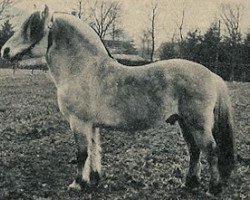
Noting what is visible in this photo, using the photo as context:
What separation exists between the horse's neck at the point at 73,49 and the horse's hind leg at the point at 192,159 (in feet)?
5.55

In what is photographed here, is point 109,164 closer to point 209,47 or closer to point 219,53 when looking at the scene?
point 209,47

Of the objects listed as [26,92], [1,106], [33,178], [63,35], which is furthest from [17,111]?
[63,35]

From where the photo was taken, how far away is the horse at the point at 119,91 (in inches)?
248

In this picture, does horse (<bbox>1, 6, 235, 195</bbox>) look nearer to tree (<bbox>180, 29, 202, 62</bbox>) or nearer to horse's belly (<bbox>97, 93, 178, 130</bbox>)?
horse's belly (<bbox>97, 93, 178, 130</bbox>)

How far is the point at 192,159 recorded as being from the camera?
6.94 meters

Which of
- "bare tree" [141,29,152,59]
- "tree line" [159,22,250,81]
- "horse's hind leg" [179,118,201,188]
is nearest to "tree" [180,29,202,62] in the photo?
"tree line" [159,22,250,81]

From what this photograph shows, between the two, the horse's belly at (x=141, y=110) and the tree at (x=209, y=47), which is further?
the tree at (x=209, y=47)

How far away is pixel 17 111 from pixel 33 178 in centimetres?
830

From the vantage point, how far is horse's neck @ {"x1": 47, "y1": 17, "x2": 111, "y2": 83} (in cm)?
657

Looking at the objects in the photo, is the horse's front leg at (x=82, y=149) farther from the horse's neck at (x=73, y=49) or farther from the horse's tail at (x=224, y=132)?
the horse's tail at (x=224, y=132)

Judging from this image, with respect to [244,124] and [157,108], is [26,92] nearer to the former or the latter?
[244,124]

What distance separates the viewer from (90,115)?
6418mm

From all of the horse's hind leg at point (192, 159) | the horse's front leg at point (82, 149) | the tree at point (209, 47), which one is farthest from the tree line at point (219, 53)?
the horse's front leg at point (82, 149)

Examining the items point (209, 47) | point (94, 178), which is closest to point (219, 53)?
point (209, 47)
